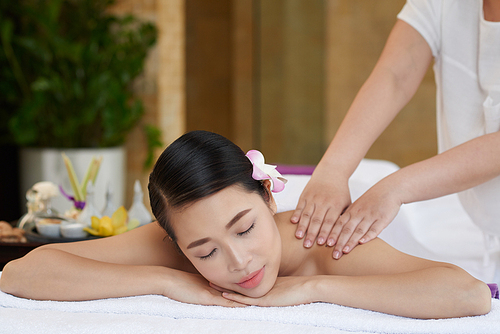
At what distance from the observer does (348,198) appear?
1.03 m

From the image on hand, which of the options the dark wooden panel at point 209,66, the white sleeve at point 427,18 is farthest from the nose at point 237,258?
the dark wooden panel at point 209,66

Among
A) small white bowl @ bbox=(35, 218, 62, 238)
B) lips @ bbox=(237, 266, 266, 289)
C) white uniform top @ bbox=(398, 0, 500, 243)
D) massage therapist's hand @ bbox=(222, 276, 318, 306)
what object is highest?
white uniform top @ bbox=(398, 0, 500, 243)

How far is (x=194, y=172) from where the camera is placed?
2.58ft

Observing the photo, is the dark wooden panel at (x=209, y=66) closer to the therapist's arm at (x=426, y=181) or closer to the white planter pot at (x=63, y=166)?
the white planter pot at (x=63, y=166)

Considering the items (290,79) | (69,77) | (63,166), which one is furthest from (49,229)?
(290,79)

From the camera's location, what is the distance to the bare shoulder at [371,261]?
842 millimetres

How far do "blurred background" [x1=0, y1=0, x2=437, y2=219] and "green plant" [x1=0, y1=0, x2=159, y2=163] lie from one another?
0.18 metres

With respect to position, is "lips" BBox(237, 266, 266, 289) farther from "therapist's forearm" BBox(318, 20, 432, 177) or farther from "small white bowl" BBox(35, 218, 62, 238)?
"small white bowl" BBox(35, 218, 62, 238)

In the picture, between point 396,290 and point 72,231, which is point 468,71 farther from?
point 72,231

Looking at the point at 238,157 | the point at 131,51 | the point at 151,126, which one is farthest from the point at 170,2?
the point at 238,157

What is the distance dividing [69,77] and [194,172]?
9.47ft

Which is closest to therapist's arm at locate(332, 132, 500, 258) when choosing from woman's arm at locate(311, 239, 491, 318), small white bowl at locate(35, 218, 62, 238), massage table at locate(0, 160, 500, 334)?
woman's arm at locate(311, 239, 491, 318)

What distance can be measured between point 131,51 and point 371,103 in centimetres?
274

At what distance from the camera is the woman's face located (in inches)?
30.6
